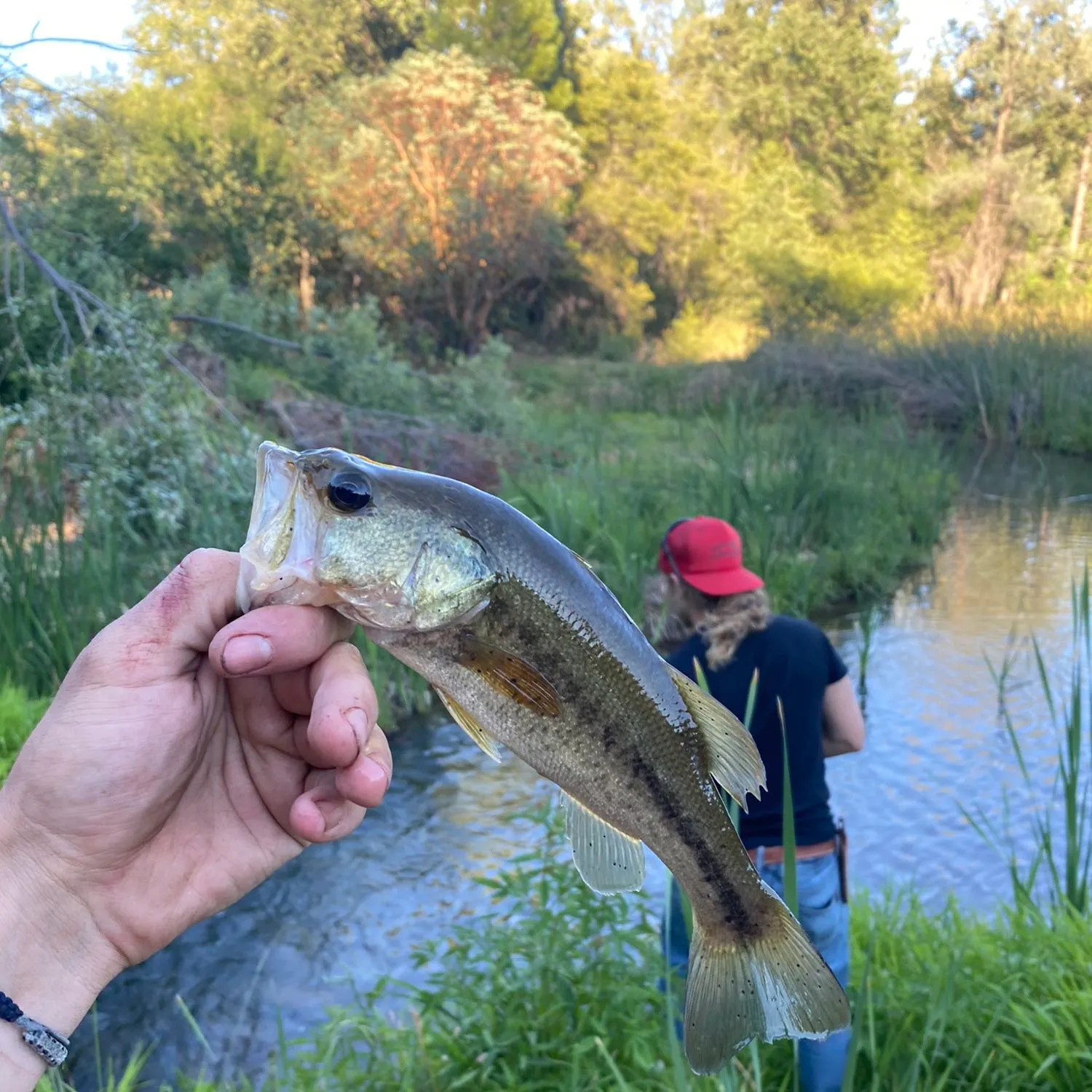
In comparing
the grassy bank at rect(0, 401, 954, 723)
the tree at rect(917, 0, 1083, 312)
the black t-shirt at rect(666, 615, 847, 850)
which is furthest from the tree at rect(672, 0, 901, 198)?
the black t-shirt at rect(666, 615, 847, 850)

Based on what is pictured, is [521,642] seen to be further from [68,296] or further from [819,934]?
[68,296]

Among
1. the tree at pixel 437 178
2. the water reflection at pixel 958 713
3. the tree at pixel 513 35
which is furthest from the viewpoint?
the tree at pixel 513 35

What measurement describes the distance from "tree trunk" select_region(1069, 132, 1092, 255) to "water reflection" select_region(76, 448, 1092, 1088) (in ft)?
110

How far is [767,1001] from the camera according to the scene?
1.62 metres

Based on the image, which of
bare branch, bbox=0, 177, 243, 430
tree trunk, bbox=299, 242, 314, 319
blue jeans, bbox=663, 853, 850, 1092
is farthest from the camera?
tree trunk, bbox=299, 242, 314, 319

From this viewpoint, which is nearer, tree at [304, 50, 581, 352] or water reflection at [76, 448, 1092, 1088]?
water reflection at [76, 448, 1092, 1088]

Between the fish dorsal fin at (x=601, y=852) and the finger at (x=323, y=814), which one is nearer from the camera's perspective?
the fish dorsal fin at (x=601, y=852)

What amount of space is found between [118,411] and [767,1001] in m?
7.82

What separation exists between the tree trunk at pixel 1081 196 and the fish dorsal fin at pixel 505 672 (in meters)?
41.5

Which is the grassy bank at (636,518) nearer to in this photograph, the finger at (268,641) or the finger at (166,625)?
the finger at (166,625)

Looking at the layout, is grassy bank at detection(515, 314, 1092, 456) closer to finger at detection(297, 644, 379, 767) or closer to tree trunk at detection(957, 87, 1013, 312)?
finger at detection(297, 644, 379, 767)

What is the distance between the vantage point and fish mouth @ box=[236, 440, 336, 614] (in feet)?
4.76

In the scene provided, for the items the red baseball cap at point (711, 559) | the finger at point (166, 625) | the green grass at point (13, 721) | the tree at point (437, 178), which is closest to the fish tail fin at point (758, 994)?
the finger at point (166, 625)

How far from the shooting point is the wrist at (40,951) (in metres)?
1.62
